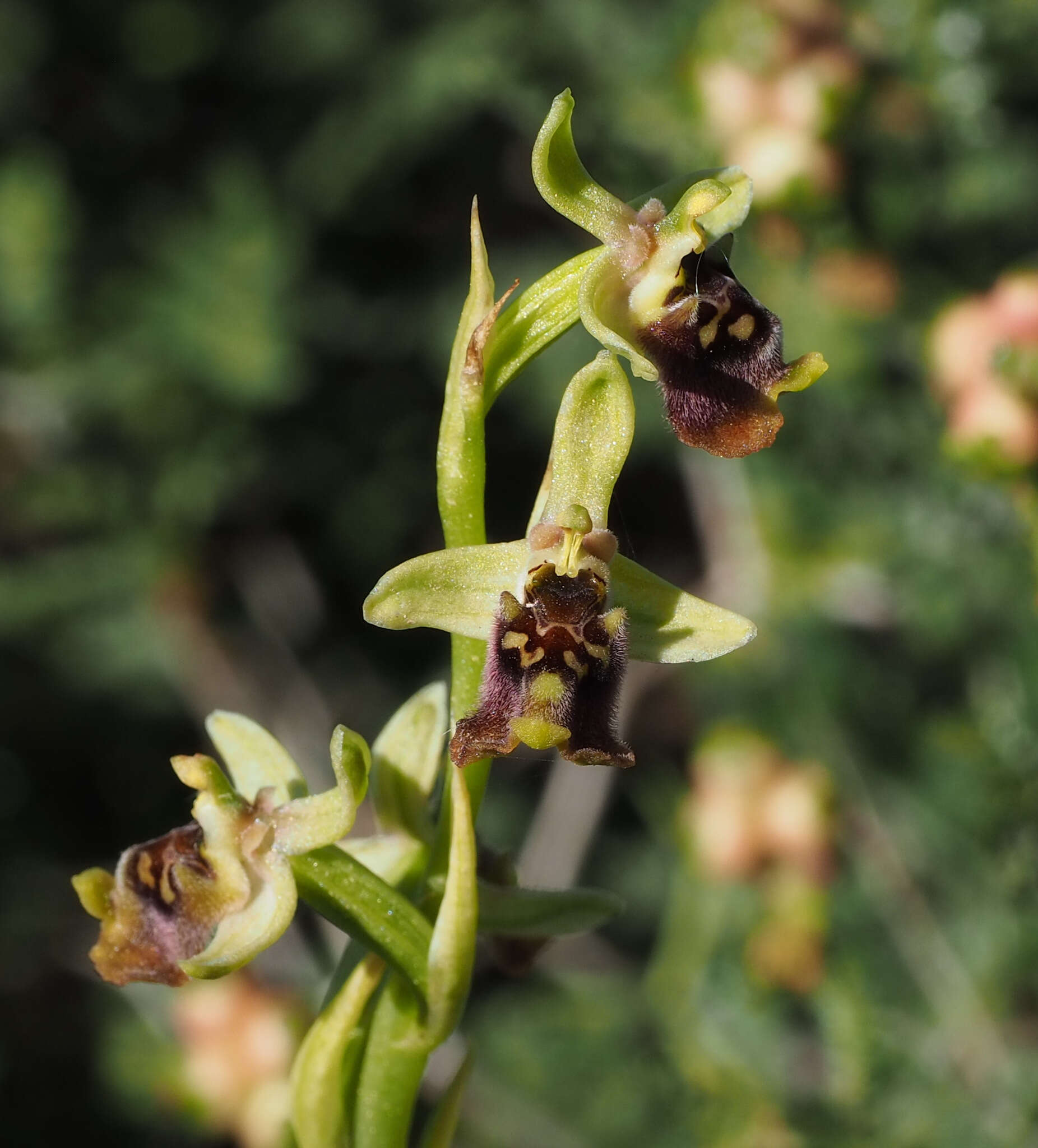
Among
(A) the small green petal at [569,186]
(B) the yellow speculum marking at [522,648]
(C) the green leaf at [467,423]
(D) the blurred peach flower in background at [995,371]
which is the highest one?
(D) the blurred peach flower in background at [995,371]

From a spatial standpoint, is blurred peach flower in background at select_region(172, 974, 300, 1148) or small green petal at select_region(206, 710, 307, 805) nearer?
small green petal at select_region(206, 710, 307, 805)

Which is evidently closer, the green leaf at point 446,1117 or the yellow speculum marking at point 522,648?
the yellow speculum marking at point 522,648

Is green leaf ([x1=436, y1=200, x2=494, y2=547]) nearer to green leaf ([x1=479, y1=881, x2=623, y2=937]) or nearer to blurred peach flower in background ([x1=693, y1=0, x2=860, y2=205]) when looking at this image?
green leaf ([x1=479, y1=881, x2=623, y2=937])

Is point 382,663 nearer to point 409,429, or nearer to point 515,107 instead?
point 409,429

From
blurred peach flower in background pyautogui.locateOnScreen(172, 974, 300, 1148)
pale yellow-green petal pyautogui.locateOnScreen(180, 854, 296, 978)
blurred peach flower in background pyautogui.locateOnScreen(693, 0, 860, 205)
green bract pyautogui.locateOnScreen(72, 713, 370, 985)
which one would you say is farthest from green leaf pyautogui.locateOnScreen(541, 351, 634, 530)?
blurred peach flower in background pyautogui.locateOnScreen(172, 974, 300, 1148)

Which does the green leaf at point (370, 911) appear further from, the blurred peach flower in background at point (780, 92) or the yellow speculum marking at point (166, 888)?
the blurred peach flower in background at point (780, 92)

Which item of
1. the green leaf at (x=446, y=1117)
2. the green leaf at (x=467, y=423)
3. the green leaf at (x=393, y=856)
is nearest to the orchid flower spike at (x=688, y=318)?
the green leaf at (x=467, y=423)
